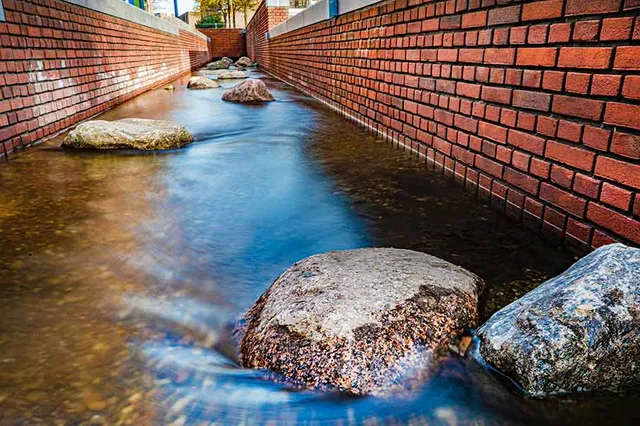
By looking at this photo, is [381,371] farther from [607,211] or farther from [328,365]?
[607,211]

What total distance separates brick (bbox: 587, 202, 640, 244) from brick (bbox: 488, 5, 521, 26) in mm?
1297

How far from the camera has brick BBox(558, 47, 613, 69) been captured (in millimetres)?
2166

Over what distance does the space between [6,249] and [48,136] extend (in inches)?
140

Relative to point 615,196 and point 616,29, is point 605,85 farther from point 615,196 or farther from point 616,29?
point 615,196

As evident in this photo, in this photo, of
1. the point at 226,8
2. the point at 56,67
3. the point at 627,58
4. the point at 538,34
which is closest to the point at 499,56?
the point at 538,34

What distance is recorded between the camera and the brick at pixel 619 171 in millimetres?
2032

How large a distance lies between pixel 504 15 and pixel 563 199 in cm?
129

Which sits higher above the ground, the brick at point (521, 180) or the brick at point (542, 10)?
the brick at point (542, 10)

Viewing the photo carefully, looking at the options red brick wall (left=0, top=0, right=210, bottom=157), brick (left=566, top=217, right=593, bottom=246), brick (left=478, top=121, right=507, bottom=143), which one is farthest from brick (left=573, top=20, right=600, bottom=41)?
red brick wall (left=0, top=0, right=210, bottom=157)

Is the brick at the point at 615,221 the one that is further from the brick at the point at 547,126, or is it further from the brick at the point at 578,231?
the brick at the point at 547,126

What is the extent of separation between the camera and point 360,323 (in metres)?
1.55

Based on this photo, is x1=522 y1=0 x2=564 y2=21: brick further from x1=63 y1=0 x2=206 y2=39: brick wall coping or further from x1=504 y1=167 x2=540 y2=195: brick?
x1=63 y1=0 x2=206 y2=39: brick wall coping

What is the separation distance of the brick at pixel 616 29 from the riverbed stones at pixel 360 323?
1309 millimetres

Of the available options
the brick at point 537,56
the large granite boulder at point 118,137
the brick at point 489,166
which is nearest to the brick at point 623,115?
the brick at point 537,56
